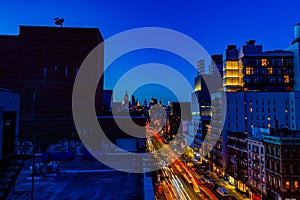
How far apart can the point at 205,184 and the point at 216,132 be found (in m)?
17.3

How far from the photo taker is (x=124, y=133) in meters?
32.2

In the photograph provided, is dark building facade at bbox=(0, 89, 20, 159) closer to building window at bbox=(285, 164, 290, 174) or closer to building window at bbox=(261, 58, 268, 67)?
building window at bbox=(285, 164, 290, 174)

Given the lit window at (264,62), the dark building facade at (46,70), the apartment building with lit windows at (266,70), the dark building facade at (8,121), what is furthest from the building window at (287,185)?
the lit window at (264,62)

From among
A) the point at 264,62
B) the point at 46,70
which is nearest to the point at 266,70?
the point at 264,62

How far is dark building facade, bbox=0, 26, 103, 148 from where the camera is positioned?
125 ft

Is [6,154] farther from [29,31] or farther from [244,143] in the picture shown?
[244,143]

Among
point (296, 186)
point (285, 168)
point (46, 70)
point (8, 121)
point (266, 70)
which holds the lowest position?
point (296, 186)

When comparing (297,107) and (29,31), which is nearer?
(29,31)

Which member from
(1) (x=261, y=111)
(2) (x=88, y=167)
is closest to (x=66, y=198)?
(2) (x=88, y=167)

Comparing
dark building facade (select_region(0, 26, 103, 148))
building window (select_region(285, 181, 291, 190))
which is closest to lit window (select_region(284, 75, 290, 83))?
building window (select_region(285, 181, 291, 190))

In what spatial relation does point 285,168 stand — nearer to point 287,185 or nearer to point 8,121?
point 287,185

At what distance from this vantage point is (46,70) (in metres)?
39.2

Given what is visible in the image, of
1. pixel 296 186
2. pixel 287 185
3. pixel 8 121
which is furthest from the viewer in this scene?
pixel 287 185

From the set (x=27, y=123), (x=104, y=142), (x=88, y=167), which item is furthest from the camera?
(x=27, y=123)
